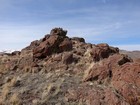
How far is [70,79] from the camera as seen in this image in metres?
19.3

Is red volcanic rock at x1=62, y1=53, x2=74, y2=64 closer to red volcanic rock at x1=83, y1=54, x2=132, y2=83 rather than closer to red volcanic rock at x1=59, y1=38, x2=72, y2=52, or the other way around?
red volcanic rock at x1=59, y1=38, x2=72, y2=52

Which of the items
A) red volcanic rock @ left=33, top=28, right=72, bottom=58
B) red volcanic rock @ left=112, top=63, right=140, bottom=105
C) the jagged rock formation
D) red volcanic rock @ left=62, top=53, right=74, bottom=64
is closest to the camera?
red volcanic rock @ left=112, top=63, right=140, bottom=105

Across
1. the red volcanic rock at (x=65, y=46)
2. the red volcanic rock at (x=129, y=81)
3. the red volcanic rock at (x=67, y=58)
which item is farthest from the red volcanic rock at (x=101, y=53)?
the red volcanic rock at (x=65, y=46)

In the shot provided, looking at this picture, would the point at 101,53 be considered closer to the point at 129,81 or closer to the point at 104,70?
the point at 104,70

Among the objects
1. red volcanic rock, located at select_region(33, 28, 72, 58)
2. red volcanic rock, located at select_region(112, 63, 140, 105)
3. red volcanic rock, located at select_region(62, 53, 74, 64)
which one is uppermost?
red volcanic rock, located at select_region(33, 28, 72, 58)

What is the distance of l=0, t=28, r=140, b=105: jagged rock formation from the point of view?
1527 centimetres

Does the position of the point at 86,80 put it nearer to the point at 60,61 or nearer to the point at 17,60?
the point at 60,61

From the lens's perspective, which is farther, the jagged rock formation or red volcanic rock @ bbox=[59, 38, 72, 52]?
red volcanic rock @ bbox=[59, 38, 72, 52]

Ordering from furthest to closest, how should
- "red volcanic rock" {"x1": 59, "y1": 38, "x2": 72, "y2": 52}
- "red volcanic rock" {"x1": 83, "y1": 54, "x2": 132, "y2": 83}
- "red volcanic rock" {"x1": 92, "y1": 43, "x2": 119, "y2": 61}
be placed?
"red volcanic rock" {"x1": 59, "y1": 38, "x2": 72, "y2": 52} → "red volcanic rock" {"x1": 92, "y1": 43, "x2": 119, "y2": 61} → "red volcanic rock" {"x1": 83, "y1": 54, "x2": 132, "y2": 83}

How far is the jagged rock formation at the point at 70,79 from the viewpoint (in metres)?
15.3

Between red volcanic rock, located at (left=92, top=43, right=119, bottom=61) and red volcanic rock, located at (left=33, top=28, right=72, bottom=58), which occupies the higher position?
red volcanic rock, located at (left=33, top=28, right=72, bottom=58)

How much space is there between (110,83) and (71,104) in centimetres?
288

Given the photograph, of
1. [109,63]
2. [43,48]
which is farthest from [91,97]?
[43,48]

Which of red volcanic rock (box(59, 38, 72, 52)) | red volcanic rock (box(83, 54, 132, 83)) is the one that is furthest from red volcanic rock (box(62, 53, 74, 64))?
red volcanic rock (box(83, 54, 132, 83))
